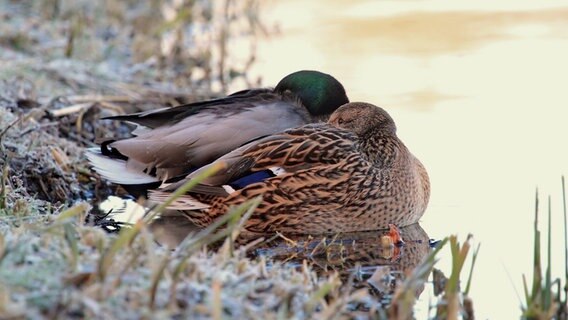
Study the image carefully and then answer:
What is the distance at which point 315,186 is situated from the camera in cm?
550

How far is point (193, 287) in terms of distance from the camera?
339 centimetres

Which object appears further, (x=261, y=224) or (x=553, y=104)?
(x=553, y=104)

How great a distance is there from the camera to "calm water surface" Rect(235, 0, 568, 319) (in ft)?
18.4

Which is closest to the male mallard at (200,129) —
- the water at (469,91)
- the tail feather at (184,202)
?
the tail feather at (184,202)

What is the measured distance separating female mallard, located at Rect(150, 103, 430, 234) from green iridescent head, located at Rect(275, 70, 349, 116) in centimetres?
52

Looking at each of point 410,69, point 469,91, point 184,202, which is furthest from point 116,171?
point 410,69

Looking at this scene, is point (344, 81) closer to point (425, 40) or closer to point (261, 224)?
point (425, 40)

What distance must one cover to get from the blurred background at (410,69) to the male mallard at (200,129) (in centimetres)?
85

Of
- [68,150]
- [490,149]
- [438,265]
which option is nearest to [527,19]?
[490,149]

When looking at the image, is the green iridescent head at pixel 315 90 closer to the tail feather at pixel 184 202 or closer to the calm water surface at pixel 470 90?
the calm water surface at pixel 470 90

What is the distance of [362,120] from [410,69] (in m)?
3.60

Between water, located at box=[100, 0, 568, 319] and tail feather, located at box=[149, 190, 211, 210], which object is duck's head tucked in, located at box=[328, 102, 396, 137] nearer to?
water, located at box=[100, 0, 568, 319]

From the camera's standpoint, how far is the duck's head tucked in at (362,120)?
5836 millimetres

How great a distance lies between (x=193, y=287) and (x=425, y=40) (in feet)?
24.3
